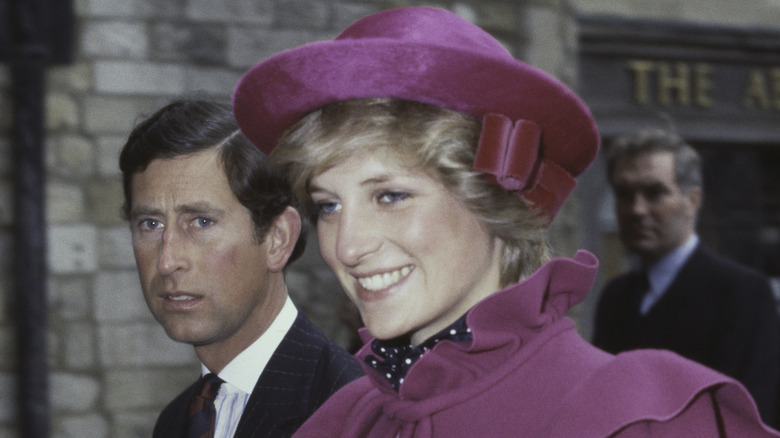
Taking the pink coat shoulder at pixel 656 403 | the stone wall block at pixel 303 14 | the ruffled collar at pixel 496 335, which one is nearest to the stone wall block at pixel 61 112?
the stone wall block at pixel 303 14

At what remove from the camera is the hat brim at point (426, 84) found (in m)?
1.44

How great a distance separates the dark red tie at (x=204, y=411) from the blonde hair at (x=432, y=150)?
0.56 meters

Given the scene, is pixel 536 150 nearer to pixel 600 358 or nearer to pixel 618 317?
pixel 600 358

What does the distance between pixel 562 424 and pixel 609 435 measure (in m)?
0.06

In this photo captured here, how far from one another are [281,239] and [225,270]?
0.45 ft

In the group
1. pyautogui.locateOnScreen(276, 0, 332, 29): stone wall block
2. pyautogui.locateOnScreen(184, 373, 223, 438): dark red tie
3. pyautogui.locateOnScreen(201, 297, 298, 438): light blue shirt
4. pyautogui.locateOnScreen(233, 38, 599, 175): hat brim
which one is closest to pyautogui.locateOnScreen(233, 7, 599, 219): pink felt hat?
pyautogui.locateOnScreen(233, 38, 599, 175): hat brim

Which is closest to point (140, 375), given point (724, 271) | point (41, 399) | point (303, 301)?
point (41, 399)

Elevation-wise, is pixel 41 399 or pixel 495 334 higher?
pixel 495 334

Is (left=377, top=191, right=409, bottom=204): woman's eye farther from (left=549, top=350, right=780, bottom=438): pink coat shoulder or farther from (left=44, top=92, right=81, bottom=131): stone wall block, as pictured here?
(left=44, top=92, right=81, bottom=131): stone wall block

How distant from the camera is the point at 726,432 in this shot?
1.34 metres

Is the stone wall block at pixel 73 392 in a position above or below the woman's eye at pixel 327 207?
below

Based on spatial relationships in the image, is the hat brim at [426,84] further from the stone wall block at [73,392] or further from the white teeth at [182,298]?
the stone wall block at [73,392]

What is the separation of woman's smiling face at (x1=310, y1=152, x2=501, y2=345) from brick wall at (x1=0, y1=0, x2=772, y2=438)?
321cm

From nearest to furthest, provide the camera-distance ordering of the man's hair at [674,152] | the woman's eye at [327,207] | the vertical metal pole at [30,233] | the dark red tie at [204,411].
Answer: the woman's eye at [327,207]
the dark red tie at [204,411]
the man's hair at [674,152]
the vertical metal pole at [30,233]
